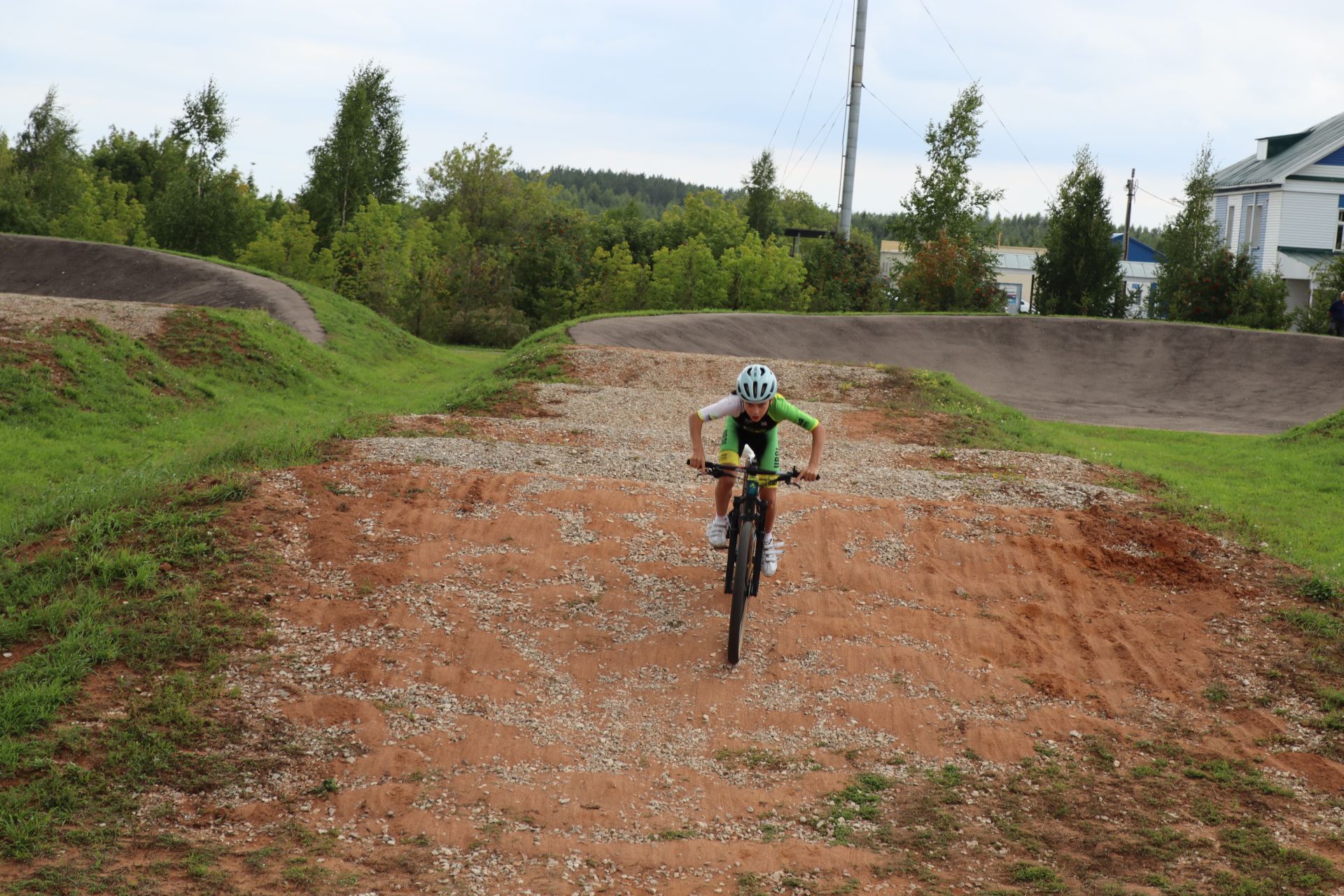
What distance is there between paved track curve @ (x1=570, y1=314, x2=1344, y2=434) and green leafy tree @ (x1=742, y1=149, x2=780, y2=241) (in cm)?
2525

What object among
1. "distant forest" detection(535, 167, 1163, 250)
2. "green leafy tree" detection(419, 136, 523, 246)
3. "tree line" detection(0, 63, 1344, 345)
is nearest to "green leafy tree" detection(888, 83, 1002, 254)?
"tree line" detection(0, 63, 1344, 345)

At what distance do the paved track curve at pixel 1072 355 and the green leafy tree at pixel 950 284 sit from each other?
6126 mm

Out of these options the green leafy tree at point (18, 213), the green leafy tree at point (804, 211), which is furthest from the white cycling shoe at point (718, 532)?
the green leafy tree at point (804, 211)

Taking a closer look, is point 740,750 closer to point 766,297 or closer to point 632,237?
point 766,297

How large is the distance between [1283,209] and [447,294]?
35525mm

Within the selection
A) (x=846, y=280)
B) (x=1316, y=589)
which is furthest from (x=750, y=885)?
(x=846, y=280)

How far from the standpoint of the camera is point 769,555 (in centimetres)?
779

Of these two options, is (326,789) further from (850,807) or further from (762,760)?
(850,807)

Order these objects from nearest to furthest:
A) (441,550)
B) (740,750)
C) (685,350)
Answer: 1. (740,750)
2. (441,550)
3. (685,350)

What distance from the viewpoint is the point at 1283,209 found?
46688 millimetres

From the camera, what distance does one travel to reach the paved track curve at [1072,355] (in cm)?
2608

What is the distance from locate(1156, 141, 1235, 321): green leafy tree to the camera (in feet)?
125

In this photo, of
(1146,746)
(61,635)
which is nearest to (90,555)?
(61,635)

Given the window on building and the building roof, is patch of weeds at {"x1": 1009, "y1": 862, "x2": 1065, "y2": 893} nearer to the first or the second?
the building roof
